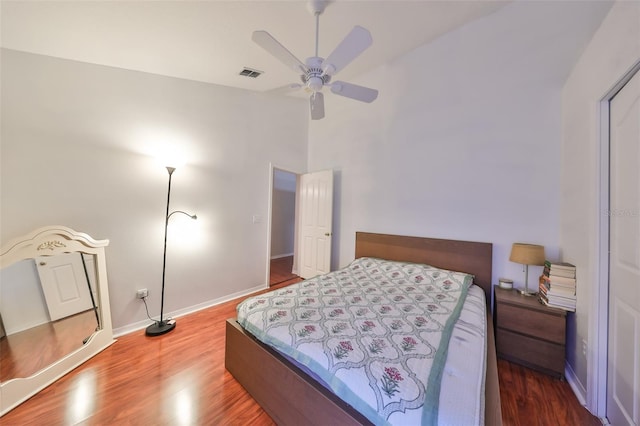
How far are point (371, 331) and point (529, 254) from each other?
68.6 inches

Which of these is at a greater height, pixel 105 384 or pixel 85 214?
pixel 85 214

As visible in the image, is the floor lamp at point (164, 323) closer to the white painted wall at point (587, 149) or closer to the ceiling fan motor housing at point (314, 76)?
the ceiling fan motor housing at point (314, 76)

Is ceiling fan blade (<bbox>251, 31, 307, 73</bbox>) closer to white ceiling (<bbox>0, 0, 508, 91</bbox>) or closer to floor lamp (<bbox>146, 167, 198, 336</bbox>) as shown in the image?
white ceiling (<bbox>0, 0, 508, 91</bbox>)

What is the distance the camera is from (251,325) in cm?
164

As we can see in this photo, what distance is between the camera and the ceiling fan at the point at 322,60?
4.88ft

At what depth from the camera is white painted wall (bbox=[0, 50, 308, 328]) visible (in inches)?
74.8

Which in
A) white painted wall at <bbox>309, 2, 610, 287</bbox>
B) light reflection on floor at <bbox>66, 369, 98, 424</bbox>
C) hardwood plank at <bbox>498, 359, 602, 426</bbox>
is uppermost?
white painted wall at <bbox>309, 2, 610, 287</bbox>

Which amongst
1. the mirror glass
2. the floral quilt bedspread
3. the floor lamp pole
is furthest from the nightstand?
the mirror glass

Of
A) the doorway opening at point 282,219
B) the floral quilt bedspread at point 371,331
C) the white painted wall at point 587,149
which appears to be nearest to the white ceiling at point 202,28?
the white painted wall at point 587,149

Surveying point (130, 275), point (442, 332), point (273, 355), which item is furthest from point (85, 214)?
point (442, 332)

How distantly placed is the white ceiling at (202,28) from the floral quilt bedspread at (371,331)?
2422 millimetres

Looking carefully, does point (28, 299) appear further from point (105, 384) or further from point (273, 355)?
point (273, 355)

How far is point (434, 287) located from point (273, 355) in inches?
63.9

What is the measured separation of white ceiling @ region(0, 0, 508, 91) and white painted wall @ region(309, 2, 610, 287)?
409mm
